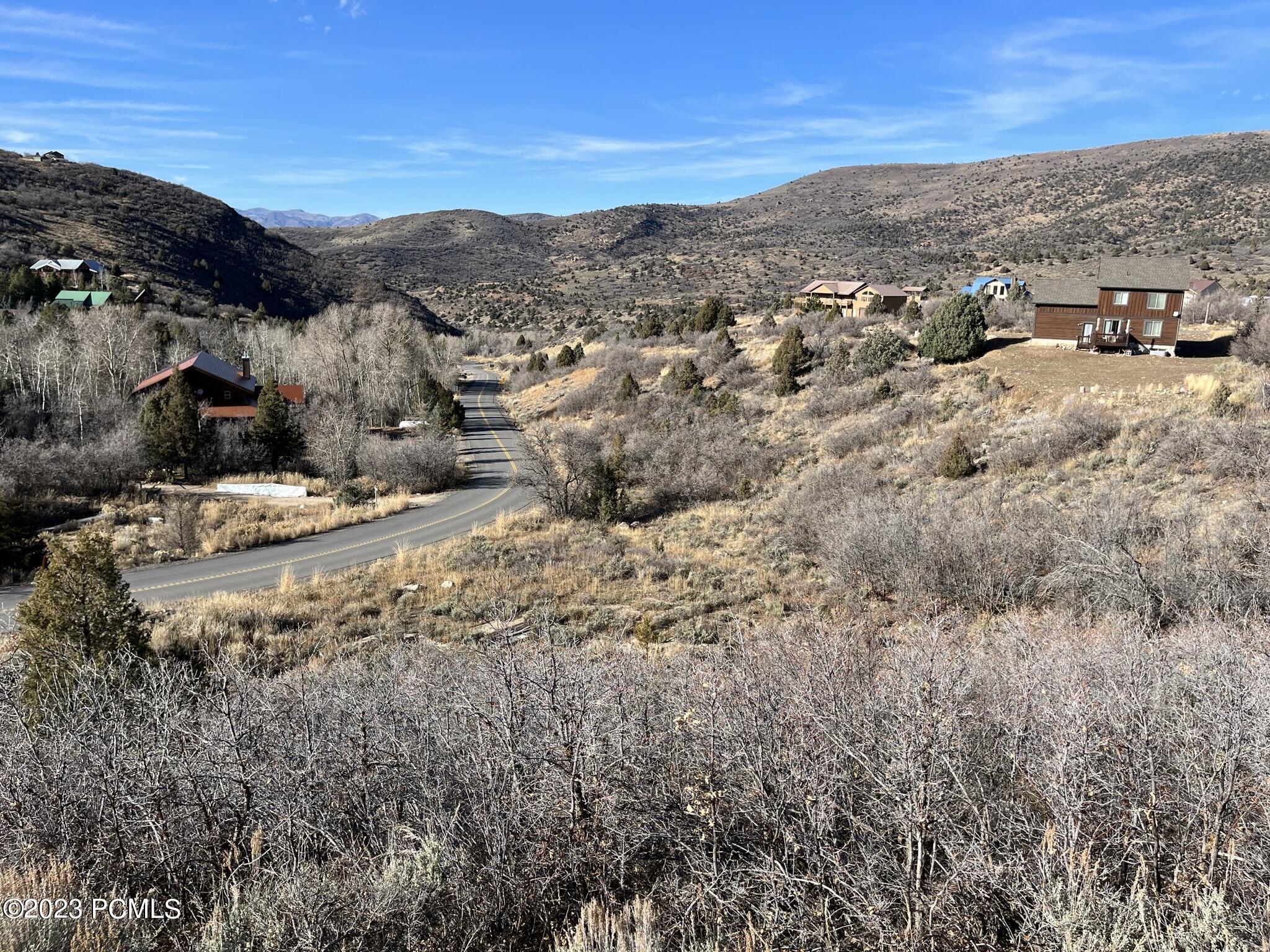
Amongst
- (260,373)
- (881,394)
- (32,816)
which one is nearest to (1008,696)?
(32,816)

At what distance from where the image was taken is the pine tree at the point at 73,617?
8.66m

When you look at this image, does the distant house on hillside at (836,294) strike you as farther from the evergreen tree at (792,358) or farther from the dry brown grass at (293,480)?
the dry brown grass at (293,480)

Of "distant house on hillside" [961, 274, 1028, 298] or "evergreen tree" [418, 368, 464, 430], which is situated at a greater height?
"distant house on hillside" [961, 274, 1028, 298]

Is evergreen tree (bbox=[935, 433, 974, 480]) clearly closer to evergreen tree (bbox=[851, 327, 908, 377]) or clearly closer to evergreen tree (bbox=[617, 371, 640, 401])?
evergreen tree (bbox=[851, 327, 908, 377])

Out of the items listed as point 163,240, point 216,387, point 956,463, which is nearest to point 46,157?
point 163,240

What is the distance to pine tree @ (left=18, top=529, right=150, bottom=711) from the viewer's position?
341 inches

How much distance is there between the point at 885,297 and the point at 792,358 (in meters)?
26.4

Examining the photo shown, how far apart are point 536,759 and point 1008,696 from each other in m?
4.33

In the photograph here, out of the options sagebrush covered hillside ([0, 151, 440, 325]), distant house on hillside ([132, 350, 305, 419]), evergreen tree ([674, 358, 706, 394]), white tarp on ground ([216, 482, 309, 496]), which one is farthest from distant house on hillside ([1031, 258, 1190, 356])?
sagebrush covered hillside ([0, 151, 440, 325])

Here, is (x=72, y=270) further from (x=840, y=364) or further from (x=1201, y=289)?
(x=1201, y=289)

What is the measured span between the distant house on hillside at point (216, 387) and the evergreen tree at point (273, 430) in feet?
12.3

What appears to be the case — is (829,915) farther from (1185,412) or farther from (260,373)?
(260,373)

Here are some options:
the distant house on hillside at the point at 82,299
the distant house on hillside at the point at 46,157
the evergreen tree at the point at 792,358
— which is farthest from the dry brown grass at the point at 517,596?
the distant house on hillside at the point at 46,157

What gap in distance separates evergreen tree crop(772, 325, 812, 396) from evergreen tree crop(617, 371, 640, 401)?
27.8ft
